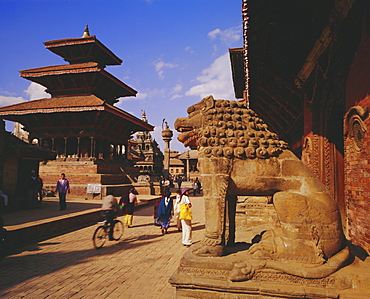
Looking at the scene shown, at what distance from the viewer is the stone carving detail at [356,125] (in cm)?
342

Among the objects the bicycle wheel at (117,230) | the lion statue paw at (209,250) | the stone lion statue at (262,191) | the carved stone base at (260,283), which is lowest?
the bicycle wheel at (117,230)

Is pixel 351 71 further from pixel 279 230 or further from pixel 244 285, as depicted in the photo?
pixel 244 285

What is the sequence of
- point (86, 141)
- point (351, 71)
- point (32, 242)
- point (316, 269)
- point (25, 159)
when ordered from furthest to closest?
point (86, 141) < point (25, 159) < point (32, 242) < point (351, 71) < point (316, 269)

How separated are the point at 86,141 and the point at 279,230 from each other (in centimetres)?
1834

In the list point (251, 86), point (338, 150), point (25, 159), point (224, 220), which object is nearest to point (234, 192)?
point (224, 220)

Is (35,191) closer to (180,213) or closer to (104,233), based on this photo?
(104,233)

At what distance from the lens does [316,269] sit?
9.07 ft

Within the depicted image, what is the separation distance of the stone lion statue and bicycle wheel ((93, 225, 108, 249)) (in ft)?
12.3

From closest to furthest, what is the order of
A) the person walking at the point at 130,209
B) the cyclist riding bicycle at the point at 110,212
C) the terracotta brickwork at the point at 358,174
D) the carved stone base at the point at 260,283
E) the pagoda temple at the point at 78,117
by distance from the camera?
1. the carved stone base at the point at 260,283
2. the terracotta brickwork at the point at 358,174
3. the cyclist riding bicycle at the point at 110,212
4. the person walking at the point at 130,209
5. the pagoda temple at the point at 78,117

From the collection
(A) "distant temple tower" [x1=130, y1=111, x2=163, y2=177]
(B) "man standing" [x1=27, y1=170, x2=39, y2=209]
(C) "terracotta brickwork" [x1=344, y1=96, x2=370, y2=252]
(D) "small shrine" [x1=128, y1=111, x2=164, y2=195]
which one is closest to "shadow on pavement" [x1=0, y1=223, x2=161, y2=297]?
(B) "man standing" [x1=27, y1=170, x2=39, y2=209]

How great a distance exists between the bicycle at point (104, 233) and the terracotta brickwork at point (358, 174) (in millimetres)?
5393

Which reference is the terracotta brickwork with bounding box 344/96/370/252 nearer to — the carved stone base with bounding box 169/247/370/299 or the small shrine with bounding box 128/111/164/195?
the carved stone base with bounding box 169/247/370/299

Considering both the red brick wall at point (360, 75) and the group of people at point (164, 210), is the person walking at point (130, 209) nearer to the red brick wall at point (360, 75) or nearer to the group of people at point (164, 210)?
the group of people at point (164, 210)

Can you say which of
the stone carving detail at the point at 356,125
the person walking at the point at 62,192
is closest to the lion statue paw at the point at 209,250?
the stone carving detail at the point at 356,125
